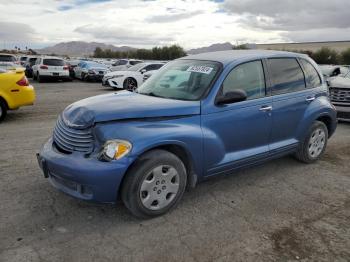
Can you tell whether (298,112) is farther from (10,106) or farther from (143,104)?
(10,106)

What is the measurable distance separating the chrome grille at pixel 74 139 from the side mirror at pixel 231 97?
60.4 inches

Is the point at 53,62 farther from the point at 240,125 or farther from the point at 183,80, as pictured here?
the point at 240,125

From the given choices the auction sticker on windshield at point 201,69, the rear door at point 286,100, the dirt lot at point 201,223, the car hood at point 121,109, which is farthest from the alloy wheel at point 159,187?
the rear door at point 286,100

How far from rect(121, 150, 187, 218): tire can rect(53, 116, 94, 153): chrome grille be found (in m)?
0.52

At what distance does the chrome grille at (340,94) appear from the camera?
29.3ft

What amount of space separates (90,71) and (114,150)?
2109 centimetres

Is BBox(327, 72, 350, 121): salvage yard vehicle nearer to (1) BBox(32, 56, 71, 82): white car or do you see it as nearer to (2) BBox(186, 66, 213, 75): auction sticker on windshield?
(2) BBox(186, 66, 213, 75): auction sticker on windshield

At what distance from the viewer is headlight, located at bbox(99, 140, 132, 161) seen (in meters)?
3.57

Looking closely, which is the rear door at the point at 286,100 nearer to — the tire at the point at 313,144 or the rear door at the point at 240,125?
the rear door at the point at 240,125

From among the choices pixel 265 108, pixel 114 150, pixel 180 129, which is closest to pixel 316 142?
pixel 265 108

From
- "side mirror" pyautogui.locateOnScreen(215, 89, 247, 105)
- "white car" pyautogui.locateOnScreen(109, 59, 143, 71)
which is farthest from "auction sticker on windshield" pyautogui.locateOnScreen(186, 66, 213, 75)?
"white car" pyautogui.locateOnScreen(109, 59, 143, 71)

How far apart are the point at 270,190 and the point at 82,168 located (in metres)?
2.50

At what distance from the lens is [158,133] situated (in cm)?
379

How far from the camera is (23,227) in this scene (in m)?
3.70
